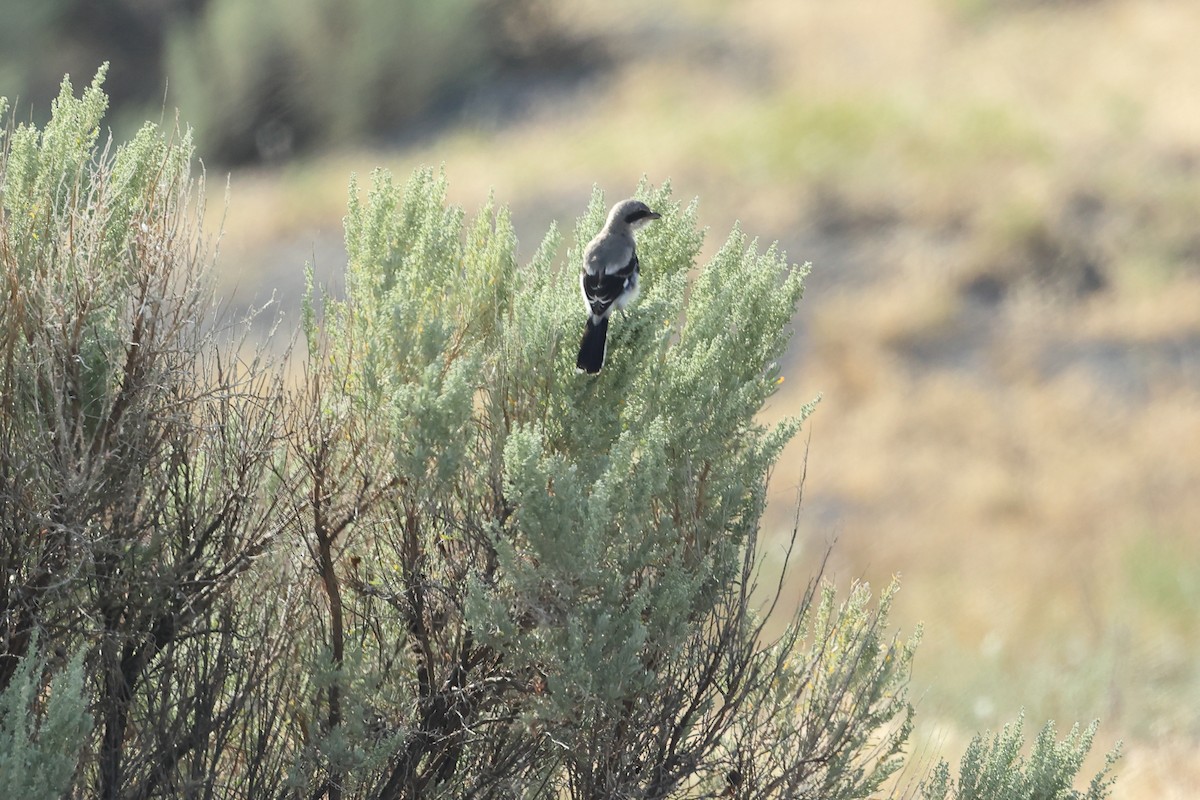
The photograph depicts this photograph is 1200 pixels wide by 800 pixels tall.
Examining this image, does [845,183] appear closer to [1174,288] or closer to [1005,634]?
[1174,288]

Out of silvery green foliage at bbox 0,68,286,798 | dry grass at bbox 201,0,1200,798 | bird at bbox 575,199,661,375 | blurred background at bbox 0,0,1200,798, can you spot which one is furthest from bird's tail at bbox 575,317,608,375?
dry grass at bbox 201,0,1200,798

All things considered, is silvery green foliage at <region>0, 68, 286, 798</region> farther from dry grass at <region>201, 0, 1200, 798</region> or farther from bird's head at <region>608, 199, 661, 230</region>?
dry grass at <region>201, 0, 1200, 798</region>

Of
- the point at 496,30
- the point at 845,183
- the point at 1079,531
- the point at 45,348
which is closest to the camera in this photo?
the point at 45,348

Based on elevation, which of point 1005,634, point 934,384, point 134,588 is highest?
point 934,384

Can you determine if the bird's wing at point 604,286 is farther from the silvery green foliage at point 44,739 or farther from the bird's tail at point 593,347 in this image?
the silvery green foliage at point 44,739

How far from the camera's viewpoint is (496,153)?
2839 cm

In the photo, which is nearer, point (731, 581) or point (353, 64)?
point (731, 581)

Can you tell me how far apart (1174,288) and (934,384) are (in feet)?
14.3

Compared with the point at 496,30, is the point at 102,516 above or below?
below

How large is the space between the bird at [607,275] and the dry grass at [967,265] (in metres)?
4.82

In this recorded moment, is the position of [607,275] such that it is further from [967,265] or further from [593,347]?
[967,265]

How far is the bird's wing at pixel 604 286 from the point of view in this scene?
5004 mm

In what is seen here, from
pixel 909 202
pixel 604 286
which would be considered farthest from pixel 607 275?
pixel 909 202

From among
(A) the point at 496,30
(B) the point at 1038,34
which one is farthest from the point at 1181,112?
(A) the point at 496,30
